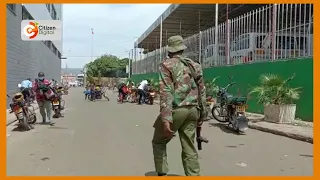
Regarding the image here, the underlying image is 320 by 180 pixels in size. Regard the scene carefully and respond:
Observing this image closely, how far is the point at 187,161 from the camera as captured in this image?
4.90 metres

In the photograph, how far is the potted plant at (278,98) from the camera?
11.3 meters

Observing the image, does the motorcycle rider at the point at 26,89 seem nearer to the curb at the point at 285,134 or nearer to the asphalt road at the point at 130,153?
the asphalt road at the point at 130,153

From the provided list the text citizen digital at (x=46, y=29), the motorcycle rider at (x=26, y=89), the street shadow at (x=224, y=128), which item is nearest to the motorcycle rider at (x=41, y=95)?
the street shadow at (x=224, y=128)

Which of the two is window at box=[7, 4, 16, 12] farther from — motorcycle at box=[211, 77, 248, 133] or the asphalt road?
motorcycle at box=[211, 77, 248, 133]

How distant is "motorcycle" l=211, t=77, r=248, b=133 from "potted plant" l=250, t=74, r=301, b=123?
3.93ft

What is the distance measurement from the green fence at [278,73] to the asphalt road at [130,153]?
6.93 feet

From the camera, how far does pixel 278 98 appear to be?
37.8 feet

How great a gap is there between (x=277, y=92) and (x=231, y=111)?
167cm

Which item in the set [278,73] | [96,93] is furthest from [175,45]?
[96,93]

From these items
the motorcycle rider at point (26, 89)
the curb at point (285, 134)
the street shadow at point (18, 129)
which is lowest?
the street shadow at point (18, 129)

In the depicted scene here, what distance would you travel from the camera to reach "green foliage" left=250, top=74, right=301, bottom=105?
11.4 m

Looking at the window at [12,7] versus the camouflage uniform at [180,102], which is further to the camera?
the window at [12,7]

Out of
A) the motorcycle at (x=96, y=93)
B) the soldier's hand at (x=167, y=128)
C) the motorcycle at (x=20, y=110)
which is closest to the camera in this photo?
the soldier's hand at (x=167, y=128)

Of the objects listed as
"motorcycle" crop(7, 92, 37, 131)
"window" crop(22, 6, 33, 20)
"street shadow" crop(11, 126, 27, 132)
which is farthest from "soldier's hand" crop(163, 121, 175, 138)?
"window" crop(22, 6, 33, 20)
